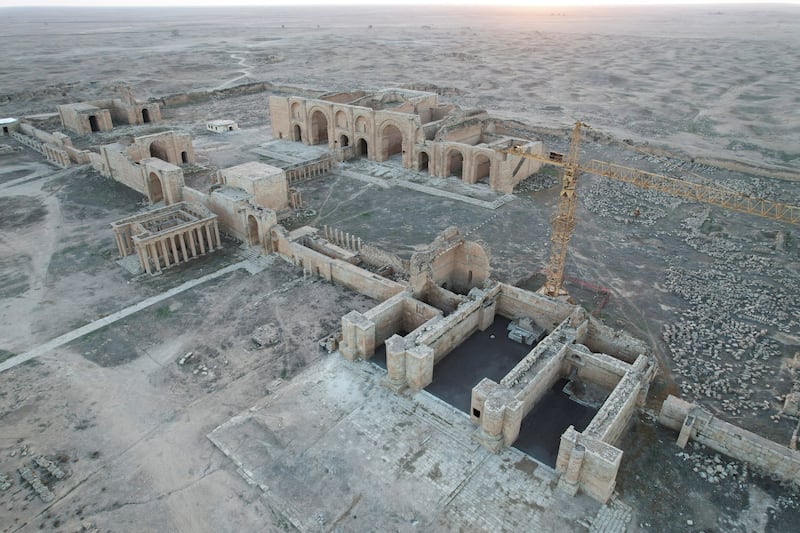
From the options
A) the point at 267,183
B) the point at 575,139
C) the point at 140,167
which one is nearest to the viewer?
the point at 575,139

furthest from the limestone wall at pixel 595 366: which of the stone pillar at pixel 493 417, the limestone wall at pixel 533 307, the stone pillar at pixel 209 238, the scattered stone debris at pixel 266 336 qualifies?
the stone pillar at pixel 209 238

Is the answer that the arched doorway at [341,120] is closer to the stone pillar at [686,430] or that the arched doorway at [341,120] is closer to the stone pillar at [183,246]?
the stone pillar at [183,246]

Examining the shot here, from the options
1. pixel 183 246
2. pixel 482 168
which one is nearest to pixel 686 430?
pixel 183 246

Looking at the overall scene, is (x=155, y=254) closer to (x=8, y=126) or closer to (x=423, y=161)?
(x=423, y=161)

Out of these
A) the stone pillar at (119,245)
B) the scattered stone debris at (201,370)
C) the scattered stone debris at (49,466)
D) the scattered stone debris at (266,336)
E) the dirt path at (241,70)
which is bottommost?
the scattered stone debris at (201,370)

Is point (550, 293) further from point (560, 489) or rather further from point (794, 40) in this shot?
point (794, 40)

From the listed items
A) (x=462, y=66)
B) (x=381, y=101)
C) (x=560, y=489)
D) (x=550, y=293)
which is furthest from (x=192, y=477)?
(x=462, y=66)

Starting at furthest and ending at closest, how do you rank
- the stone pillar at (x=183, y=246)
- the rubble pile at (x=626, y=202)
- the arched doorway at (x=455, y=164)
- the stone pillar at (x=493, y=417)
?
the arched doorway at (x=455, y=164) → the rubble pile at (x=626, y=202) → the stone pillar at (x=183, y=246) → the stone pillar at (x=493, y=417)
